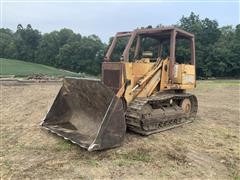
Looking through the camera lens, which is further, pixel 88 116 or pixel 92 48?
pixel 92 48

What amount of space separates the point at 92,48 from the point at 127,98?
47.2 metres

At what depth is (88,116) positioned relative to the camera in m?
6.75

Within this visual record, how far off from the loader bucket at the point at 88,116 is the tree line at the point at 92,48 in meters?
35.6

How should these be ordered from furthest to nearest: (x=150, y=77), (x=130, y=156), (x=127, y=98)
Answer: (x=150, y=77) → (x=127, y=98) → (x=130, y=156)

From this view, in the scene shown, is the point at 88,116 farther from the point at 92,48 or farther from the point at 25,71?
the point at 92,48

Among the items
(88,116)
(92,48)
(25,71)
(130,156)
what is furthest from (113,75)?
(92,48)

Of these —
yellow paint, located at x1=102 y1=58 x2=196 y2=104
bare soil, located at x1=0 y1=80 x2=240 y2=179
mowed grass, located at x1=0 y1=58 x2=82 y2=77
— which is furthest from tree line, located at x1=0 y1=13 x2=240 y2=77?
bare soil, located at x1=0 y1=80 x2=240 y2=179

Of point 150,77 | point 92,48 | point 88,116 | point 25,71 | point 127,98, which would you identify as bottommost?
point 88,116

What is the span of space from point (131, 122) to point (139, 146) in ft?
2.51

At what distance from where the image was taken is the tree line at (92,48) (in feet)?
136

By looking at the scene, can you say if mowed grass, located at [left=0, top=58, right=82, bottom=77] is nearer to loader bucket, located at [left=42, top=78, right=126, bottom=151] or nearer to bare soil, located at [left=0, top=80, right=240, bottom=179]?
loader bucket, located at [left=42, top=78, right=126, bottom=151]

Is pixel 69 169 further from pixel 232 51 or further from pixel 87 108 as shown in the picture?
pixel 232 51

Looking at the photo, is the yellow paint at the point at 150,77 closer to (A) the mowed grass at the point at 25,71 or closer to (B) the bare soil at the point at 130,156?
(B) the bare soil at the point at 130,156

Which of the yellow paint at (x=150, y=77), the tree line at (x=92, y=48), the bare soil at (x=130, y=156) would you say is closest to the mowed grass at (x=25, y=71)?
the tree line at (x=92, y=48)
